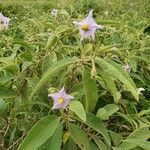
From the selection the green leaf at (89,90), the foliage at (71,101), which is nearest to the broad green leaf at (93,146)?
the foliage at (71,101)

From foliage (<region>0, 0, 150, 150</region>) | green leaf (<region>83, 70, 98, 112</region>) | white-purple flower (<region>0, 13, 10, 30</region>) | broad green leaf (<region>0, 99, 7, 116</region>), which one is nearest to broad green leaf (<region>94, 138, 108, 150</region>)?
foliage (<region>0, 0, 150, 150</region>)

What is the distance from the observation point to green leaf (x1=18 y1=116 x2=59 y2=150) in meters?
1.23

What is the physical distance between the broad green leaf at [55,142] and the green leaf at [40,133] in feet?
0.06

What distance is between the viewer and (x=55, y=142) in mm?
1253

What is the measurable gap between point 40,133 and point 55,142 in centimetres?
5

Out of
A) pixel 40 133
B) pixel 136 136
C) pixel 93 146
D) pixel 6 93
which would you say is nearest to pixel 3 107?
pixel 6 93

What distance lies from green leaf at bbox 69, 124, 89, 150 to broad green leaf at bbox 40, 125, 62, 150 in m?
0.04

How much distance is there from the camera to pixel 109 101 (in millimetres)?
1646

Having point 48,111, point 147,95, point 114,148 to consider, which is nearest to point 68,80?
point 48,111

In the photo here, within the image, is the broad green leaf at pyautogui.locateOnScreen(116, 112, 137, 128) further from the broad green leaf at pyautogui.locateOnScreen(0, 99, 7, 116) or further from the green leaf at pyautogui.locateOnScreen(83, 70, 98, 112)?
the broad green leaf at pyautogui.locateOnScreen(0, 99, 7, 116)

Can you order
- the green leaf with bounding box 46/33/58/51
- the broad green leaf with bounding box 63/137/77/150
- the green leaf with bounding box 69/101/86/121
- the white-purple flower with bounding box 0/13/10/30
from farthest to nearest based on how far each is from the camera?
the white-purple flower with bounding box 0/13/10/30
the green leaf with bounding box 46/33/58/51
the broad green leaf with bounding box 63/137/77/150
the green leaf with bounding box 69/101/86/121

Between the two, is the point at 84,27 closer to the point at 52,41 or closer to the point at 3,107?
the point at 52,41

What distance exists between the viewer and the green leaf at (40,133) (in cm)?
123

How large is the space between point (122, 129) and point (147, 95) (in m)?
0.64
